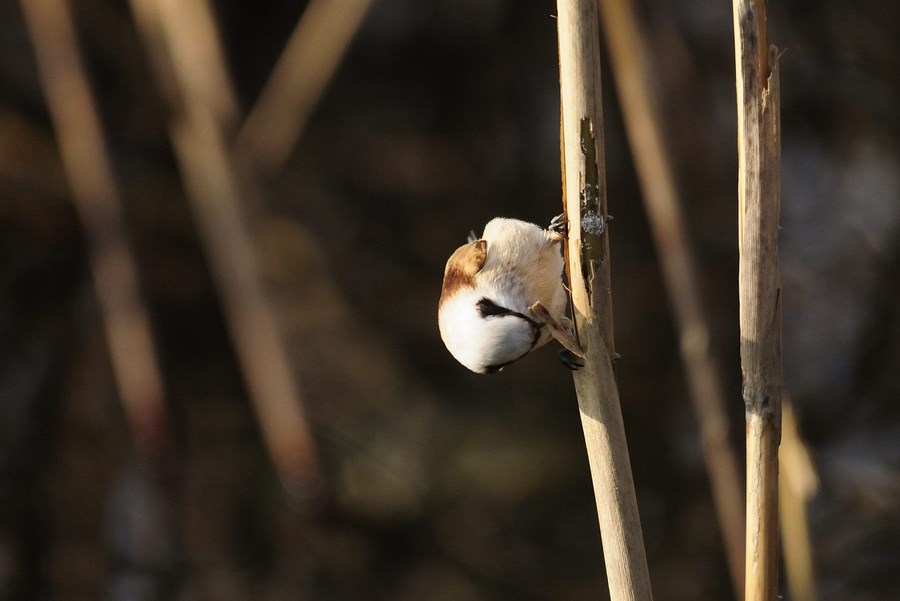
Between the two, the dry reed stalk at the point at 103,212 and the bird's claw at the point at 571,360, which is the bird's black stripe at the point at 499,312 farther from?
the dry reed stalk at the point at 103,212

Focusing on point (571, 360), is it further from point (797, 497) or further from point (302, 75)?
point (302, 75)

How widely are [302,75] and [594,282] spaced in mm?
1308

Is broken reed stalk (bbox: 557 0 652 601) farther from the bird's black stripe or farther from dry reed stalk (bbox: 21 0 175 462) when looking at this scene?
dry reed stalk (bbox: 21 0 175 462)

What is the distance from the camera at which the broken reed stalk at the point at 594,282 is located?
609 mm

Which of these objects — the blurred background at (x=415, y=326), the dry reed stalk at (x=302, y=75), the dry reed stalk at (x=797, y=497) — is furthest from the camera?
the blurred background at (x=415, y=326)

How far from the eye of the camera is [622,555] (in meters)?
0.64

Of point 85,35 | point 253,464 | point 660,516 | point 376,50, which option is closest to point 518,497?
point 660,516

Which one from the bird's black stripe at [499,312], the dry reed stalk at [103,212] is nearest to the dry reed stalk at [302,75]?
the dry reed stalk at [103,212]

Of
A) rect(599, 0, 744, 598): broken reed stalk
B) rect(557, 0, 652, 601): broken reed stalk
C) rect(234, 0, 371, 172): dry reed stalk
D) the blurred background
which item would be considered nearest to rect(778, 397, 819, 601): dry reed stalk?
rect(599, 0, 744, 598): broken reed stalk

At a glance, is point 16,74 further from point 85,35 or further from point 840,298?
point 840,298

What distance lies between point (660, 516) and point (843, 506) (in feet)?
1.58

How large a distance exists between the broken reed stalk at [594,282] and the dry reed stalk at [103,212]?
96cm

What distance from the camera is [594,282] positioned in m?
0.62

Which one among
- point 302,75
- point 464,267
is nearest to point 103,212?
point 302,75
